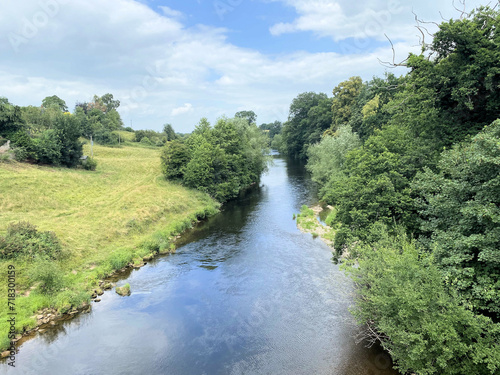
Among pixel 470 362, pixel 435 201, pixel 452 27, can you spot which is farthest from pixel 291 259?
pixel 452 27

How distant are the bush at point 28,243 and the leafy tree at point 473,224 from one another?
2355cm

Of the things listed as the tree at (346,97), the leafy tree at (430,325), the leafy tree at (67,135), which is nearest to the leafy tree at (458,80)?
the leafy tree at (430,325)

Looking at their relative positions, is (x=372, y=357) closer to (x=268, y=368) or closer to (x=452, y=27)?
(x=268, y=368)

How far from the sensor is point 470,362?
965cm

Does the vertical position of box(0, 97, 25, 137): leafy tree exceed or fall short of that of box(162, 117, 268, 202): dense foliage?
it exceeds it

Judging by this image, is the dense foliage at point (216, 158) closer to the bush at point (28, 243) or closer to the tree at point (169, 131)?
the bush at point (28, 243)

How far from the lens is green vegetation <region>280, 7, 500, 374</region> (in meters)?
9.99

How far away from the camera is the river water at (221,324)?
13945mm

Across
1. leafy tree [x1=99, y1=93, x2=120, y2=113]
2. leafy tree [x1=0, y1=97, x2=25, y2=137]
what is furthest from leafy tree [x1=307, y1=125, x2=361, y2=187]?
leafy tree [x1=99, y1=93, x2=120, y2=113]

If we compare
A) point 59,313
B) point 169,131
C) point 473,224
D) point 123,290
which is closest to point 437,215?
point 473,224

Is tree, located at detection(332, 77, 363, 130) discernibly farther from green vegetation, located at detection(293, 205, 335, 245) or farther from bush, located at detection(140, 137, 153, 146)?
bush, located at detection(140, 137, 153, 146)

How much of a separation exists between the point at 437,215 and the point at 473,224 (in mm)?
2177

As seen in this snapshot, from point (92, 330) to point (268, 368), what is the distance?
9895mm

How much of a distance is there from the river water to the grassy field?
2244 mm
